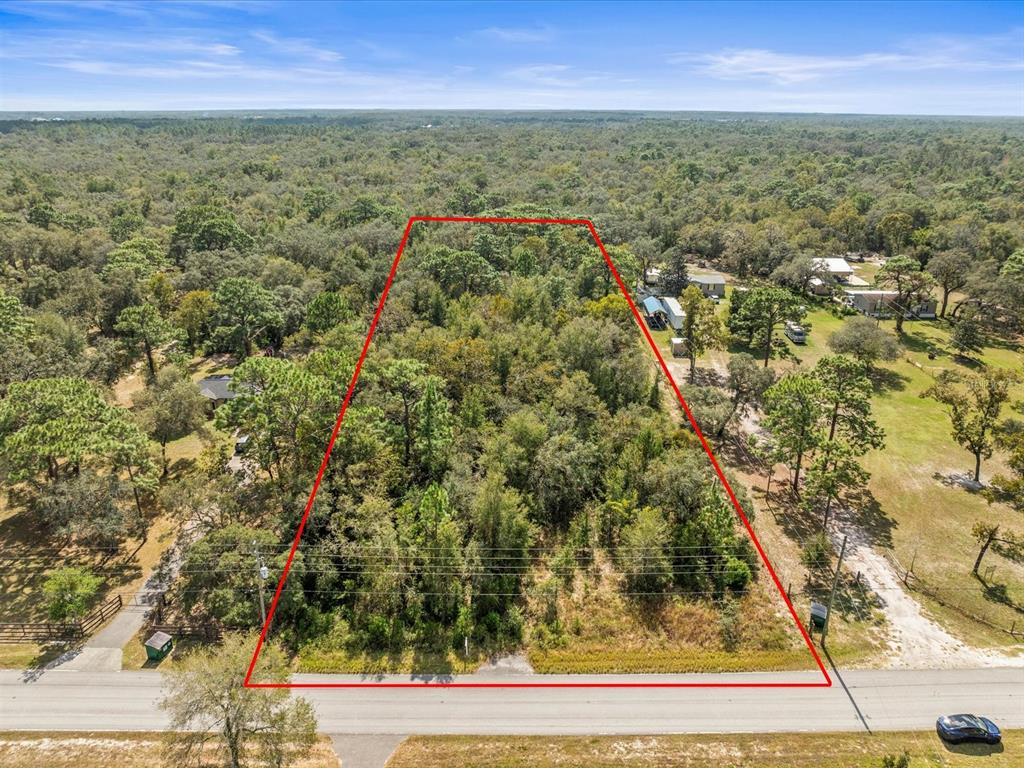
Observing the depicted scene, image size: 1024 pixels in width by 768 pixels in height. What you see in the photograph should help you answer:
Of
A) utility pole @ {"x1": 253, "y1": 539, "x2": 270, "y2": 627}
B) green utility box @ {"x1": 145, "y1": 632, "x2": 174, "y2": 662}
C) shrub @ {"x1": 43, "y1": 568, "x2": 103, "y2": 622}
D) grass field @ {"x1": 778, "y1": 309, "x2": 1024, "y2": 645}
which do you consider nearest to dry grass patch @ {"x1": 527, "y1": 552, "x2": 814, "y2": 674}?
grass field @ {"x1": 778, "y1": 309, "x2": 1024, "y2": 645}

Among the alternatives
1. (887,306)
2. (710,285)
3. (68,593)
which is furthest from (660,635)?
(887,306)

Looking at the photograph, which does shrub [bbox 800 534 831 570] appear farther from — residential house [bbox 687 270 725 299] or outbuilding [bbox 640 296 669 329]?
residential house [bbox 687 270 725 299]


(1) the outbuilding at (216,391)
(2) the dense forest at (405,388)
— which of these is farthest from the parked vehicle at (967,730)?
(1) the outbuilding at (216,391)

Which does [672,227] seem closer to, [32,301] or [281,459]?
[281,459]

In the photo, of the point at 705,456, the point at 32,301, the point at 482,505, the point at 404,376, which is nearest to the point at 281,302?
the point at 32,301

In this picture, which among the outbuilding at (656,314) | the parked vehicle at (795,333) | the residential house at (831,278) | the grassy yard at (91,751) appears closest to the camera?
the grassy yard at (91,751)

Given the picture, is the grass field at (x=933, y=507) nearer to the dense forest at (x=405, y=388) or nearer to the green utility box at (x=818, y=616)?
the green utility box at (x=818, y=616)
